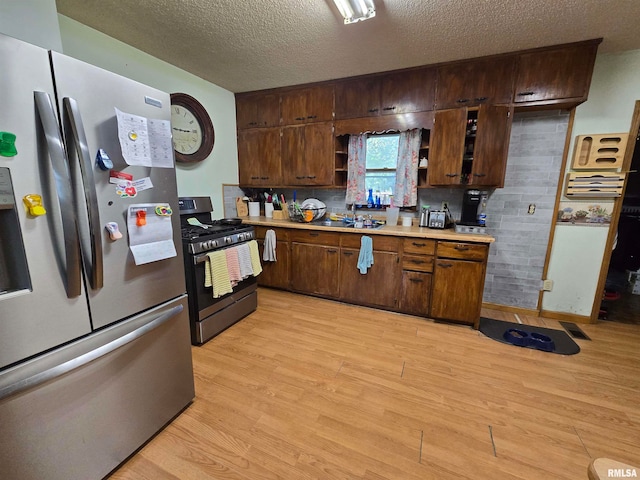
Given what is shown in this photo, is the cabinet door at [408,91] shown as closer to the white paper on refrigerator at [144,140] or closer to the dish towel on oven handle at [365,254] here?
the dish towel on oven handle at [365,254]

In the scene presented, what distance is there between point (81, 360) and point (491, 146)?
10.4 feet

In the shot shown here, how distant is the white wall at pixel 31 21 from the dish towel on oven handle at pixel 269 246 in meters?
2.18

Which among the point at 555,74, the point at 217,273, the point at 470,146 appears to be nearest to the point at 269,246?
the point at 217,273

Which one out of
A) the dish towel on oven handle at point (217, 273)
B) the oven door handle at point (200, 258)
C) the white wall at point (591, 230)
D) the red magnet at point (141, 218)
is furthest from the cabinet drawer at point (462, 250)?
the red magnet at point (141, 218)

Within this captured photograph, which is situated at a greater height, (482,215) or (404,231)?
(482,215)

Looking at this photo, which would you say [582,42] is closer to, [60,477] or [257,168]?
[257,168]

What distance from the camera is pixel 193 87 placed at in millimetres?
2947

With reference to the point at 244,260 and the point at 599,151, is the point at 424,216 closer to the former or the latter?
the point at 599,151

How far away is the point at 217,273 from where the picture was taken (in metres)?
2.26

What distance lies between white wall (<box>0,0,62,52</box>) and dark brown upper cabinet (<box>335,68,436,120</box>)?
2.30 meters

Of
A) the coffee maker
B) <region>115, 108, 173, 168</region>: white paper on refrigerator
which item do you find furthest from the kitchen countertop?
<region>115, 108, 173, 168</region>: white paper on refrigerator

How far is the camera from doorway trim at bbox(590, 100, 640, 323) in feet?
7.73

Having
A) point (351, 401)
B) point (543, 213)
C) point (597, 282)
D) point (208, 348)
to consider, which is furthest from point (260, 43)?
point (597, 282)

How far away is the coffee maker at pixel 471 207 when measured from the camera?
2629 millimetres
